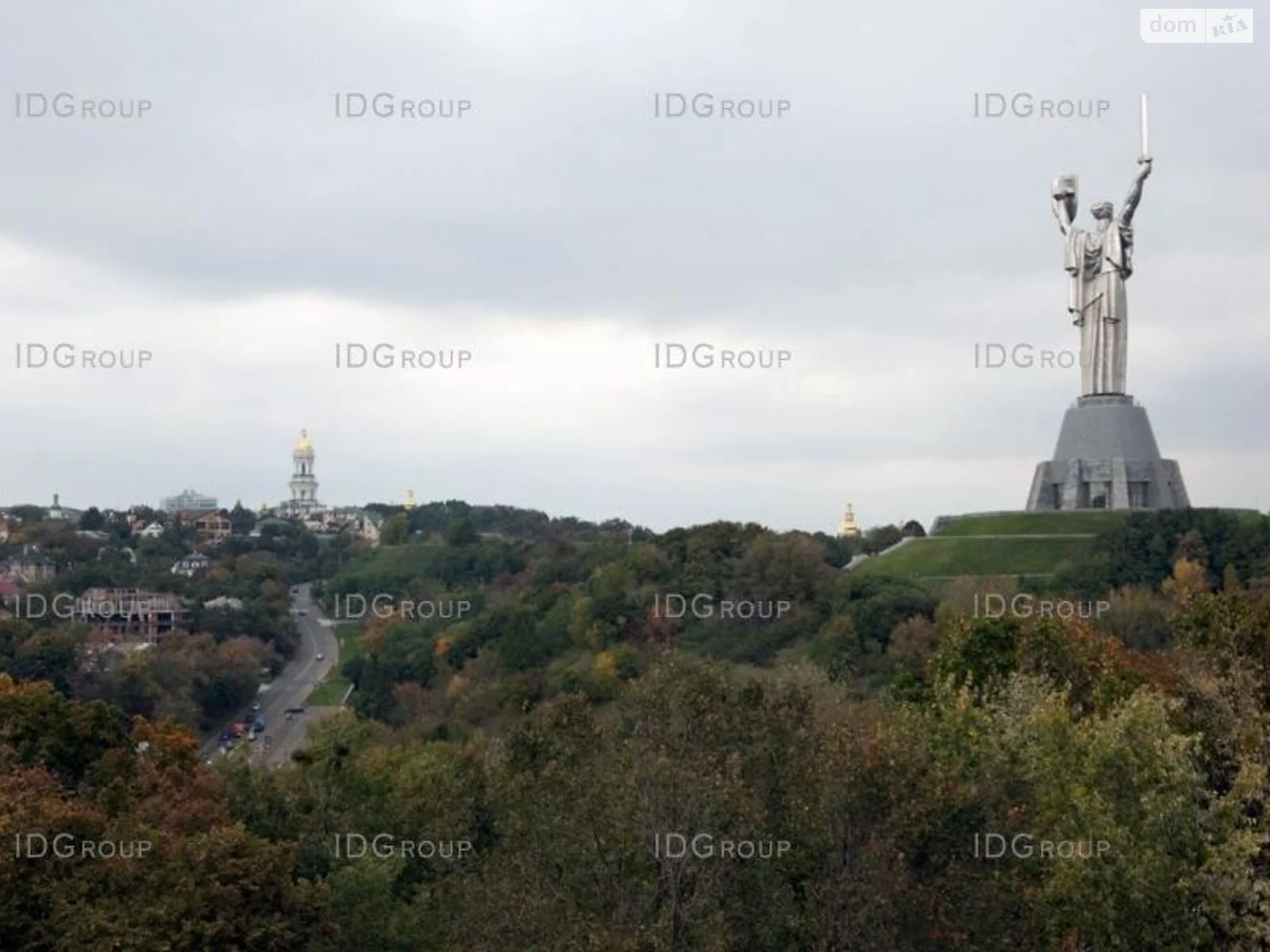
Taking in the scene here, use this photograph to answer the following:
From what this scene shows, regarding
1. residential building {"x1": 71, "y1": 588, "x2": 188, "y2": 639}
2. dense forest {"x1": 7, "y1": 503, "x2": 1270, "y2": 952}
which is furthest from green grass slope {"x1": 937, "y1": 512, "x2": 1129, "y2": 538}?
residential building {"x1": 71, "y1": 588, "x2": 188, "y2": 639}

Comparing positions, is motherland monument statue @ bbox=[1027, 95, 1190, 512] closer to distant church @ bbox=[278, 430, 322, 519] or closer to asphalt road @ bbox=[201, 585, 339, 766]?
asphalt road @ bbox=[201, 585, 339, 766]

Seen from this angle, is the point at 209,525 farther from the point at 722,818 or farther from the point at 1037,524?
the point at 722,818

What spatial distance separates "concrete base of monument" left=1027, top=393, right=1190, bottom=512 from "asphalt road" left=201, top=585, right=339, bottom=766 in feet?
81.3

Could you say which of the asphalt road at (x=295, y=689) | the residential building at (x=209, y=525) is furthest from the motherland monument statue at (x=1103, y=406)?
the residential building at (x=209, y=525)

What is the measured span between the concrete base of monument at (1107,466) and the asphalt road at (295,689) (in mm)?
24766

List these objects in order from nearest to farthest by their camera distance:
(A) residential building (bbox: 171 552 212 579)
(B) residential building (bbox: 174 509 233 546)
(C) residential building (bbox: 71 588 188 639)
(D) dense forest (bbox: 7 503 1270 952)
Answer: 1. (D) dense forest (bbox: 7 503 1270 952)
2. (C) residential building (bbox: 71 588 188 639)
3. (A) residential building (bbox: 171 552 212 579)
4. (B) residential building (bbox: 174 509 233 546)

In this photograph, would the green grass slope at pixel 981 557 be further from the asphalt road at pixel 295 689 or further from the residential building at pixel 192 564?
the residential building at pixel 192 564

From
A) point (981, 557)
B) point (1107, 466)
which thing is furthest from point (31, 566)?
point (1107, 466)

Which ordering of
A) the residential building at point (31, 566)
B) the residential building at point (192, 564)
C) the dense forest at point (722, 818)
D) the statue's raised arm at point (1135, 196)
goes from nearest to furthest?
the dense forest at point (722, 818) → the statue's raised arm at point (1135, 196) → the residential building at point (31, 566) → the residential building at point (192, 564)

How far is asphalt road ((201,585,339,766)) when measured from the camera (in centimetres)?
6084

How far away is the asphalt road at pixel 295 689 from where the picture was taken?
200 ft

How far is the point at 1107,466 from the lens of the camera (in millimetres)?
57562

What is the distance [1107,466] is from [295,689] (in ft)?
116

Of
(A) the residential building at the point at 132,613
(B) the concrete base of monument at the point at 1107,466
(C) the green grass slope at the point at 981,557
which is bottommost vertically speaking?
(A) the residential building at the point at 132,613
